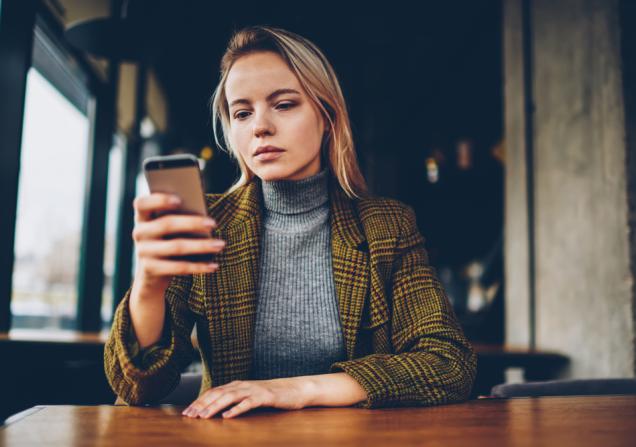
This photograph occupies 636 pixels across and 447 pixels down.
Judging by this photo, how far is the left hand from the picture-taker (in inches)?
37.2

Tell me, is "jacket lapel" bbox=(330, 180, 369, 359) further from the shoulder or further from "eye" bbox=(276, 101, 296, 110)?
"eye" bbox=(276, 101, 296, 110)

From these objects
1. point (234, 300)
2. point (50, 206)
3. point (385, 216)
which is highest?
point (50, 206)

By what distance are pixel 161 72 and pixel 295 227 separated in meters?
6.14

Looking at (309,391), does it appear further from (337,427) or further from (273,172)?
(273,172)

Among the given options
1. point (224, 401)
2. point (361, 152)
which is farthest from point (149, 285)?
point (361, 152)

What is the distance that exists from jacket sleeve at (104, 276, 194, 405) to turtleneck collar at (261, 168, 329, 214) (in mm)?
467

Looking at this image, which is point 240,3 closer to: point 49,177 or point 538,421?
point 49,177

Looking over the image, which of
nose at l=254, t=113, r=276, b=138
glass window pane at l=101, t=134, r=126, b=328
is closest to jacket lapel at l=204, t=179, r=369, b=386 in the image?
nose at l=254, t=113, r=276, b=138

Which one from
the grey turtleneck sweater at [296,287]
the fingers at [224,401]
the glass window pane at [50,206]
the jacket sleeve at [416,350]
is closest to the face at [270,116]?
the grey turtleneck sweater at [296,287]

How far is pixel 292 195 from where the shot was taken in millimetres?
1512

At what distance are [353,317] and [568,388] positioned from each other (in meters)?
0.58

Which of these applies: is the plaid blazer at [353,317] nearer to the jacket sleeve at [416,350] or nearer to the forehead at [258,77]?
the jacket sleeve at [416,350]

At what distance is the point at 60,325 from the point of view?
4.93 metres

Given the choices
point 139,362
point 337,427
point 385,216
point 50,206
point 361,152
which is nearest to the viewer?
point 337,427
